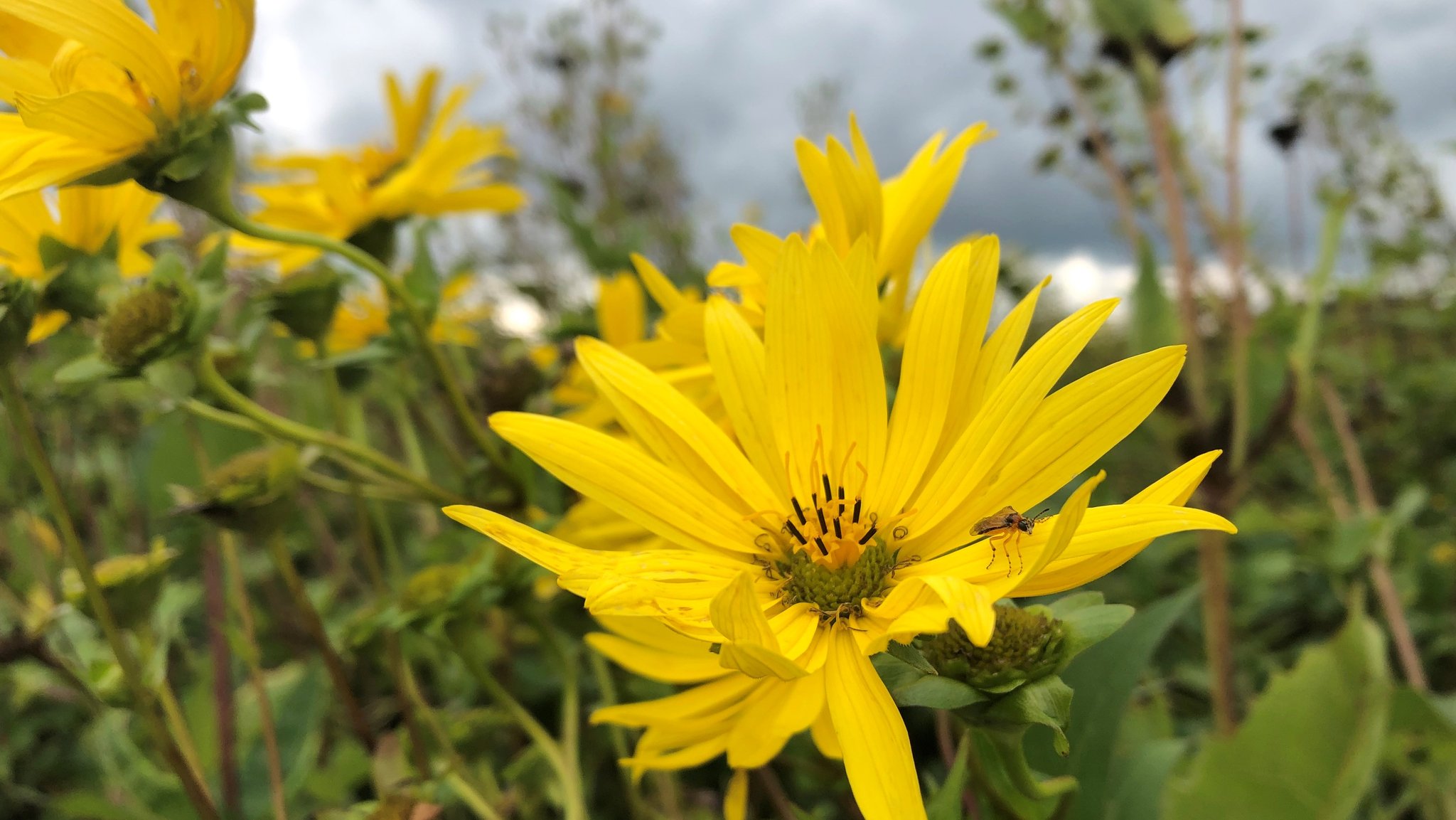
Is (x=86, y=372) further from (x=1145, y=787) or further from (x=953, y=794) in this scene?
(x=1145, y=787)

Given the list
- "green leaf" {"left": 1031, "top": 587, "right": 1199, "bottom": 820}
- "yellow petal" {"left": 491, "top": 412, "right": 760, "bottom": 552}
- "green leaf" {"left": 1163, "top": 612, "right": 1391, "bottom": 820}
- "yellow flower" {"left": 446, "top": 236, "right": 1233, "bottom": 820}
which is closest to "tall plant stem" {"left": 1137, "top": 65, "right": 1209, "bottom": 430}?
"green leaf" {"left": 1163, "top": 612, "right": 1391, "bottom": 820}

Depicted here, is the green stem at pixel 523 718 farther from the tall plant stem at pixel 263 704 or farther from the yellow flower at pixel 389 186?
the yellow flower at pixel 389 186

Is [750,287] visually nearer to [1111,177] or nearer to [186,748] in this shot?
[186,748]

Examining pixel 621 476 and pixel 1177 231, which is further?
pixel 1177 231

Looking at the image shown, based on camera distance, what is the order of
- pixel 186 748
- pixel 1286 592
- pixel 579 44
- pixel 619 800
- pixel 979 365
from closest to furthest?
pixel 979 365, pixel 186 748, pixel 619 800, pixel 1286 592, pixel 579 44

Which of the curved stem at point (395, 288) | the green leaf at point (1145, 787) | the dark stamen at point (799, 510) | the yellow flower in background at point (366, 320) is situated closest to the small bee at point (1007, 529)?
the dark stamen at point (799, 510)

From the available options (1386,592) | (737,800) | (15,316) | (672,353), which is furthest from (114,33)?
(1386,592)

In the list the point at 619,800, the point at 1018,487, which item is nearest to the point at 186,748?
the point at 619,800
